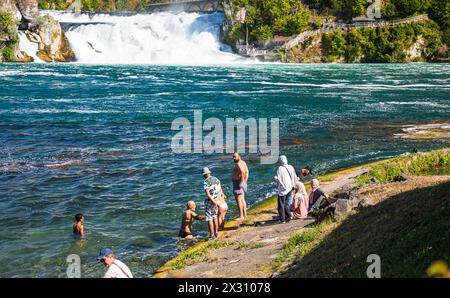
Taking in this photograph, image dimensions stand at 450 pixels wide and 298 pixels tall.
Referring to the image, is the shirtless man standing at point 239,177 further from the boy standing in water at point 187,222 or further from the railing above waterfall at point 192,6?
the railing above waterfall at point 192,6

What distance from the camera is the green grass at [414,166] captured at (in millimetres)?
16484

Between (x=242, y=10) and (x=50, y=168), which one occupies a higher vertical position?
Answer: (x=242, y=10)

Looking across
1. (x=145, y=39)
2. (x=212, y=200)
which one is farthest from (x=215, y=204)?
(x=145, y=39)

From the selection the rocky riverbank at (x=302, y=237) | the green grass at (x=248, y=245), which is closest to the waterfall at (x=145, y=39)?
the rocky riverbank at (x=302, y=237)

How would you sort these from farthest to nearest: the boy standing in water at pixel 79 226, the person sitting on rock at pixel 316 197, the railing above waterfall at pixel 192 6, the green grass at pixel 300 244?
the railing above waterfall at pixel 192 6, the boy standing in water at pixel 79 226, the person sitting on rock at pixel 316 197, the green grass at pixel 300 244

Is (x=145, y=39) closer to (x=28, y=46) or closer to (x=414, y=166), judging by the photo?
(x=28, y=46)

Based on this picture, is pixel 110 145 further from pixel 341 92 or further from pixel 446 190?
A: pixel 341 92

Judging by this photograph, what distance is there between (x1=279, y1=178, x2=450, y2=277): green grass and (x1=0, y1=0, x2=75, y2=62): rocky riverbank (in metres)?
99.0

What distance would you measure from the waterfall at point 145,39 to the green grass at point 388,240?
9390cm

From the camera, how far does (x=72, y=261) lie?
509 inches

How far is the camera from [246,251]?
466 inches

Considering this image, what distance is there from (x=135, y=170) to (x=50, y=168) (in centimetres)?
360
